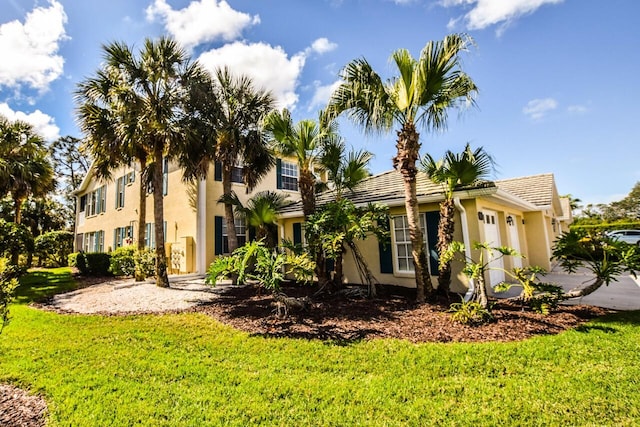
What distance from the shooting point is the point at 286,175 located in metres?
18.4

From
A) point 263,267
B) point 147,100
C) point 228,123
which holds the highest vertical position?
point 147,100

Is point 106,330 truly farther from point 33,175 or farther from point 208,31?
point 33,175

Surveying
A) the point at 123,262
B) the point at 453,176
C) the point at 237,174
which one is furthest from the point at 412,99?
the point at 123,262

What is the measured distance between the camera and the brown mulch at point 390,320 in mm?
5457

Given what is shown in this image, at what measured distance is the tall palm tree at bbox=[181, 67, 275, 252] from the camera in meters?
12.0

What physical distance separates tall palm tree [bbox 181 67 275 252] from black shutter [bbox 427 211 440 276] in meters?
7.54

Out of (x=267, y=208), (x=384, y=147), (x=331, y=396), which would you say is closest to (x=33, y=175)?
(x=267, y=208)

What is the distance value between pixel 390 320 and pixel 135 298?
8.34 meters

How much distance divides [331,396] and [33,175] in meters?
21.9

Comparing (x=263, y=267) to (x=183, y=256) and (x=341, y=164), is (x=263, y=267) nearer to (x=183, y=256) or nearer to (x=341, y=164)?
(x=341, y=164)

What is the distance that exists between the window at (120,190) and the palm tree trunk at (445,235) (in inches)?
835

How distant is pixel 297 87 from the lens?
13156 millimetres

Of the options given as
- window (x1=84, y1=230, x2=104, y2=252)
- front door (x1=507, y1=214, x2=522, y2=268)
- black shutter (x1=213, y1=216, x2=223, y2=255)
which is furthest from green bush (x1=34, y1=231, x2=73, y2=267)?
front door (x1=507, y1=214, x2=522, y2=268)

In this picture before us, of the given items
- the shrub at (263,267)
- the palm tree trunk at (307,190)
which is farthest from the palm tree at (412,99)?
the shrub at (263,267)
